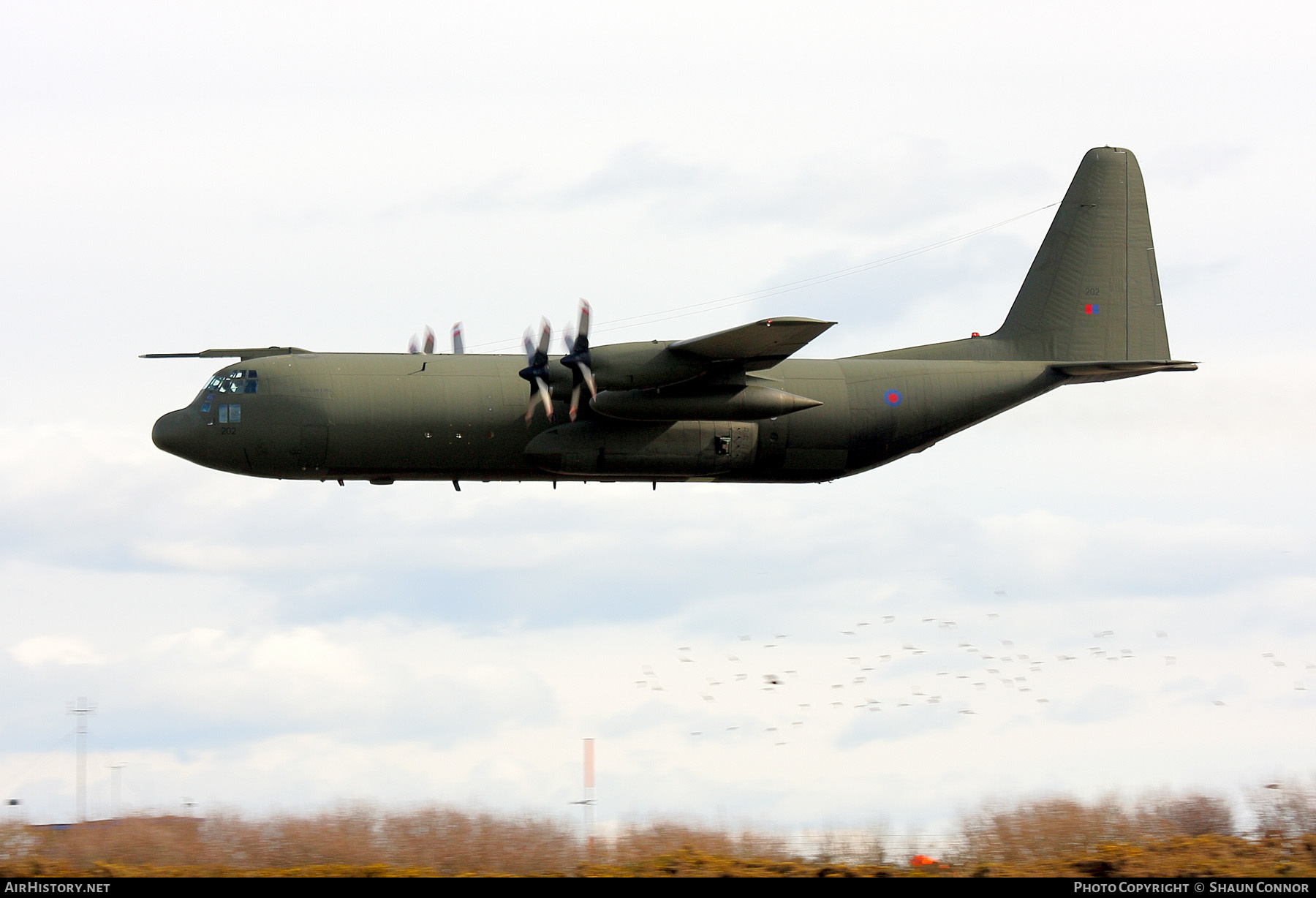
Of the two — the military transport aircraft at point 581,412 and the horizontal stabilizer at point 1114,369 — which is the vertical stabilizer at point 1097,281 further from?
the military transport aircraft at point 581,412

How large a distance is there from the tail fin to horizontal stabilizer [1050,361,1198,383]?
1.90 ft

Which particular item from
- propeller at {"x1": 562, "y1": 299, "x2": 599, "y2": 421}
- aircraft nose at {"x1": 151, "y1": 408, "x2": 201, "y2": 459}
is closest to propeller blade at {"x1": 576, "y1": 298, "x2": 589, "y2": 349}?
propeller at {"x1": 562, "y1": 299, "x2": 599, "y2": 421}

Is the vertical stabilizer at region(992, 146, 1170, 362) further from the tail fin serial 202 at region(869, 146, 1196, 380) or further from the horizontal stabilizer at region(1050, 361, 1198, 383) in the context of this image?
the horizontal stabilizer at region(1050, 361, 1198, 383)

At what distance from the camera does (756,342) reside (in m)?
25.1

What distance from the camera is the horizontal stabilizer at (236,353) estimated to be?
93.3 ft

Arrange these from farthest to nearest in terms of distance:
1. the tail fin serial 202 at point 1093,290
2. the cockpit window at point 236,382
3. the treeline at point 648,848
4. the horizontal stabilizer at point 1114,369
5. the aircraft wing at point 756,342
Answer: the tail fin serial 202 at point 1093,290, the horizontal stabilizer at point 1114,369, the cockpit window at point 236,382, the aircraft wing at point 756,342, the treeline at point 648,848

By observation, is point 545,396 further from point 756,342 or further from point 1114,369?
point 1114,369

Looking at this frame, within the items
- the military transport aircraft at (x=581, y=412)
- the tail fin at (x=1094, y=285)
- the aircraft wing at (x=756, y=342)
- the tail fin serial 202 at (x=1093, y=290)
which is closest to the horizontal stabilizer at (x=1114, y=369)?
the tail fin serial 202 at (x=1093, y=290)

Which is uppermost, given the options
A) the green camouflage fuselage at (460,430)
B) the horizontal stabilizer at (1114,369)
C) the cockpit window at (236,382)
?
the horizontal stabilizer at (1114,369)

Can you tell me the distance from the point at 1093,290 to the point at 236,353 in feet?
58.8

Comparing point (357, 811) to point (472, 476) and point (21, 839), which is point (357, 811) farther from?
point (472, 476)

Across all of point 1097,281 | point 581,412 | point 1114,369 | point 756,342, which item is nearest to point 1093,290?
point 1097,281

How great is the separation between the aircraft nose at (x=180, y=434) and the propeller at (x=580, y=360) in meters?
6.95
